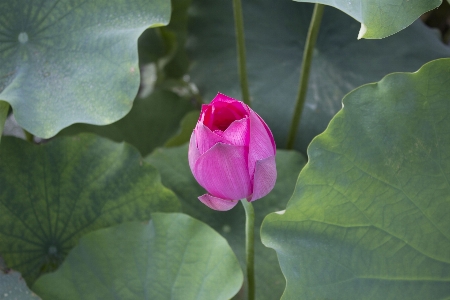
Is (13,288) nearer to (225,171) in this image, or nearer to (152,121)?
(225,171)

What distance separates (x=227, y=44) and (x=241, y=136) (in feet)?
2.42

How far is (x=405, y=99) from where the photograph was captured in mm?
647

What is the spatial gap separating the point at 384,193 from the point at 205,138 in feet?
0.85

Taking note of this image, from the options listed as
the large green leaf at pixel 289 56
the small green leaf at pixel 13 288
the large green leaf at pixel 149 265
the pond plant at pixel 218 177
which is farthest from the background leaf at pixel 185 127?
the small green leaf at pixel 13 288

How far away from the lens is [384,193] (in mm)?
641

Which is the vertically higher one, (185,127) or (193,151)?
(193,151)

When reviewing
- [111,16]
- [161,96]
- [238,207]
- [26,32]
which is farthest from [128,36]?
[161,96]

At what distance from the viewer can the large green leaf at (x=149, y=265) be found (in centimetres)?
74

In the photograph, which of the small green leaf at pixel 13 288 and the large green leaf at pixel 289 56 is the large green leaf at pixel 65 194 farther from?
the large green leaf at pixel 289 56

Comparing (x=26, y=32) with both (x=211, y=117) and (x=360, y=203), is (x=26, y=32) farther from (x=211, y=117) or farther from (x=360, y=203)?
(x=360, y=203)

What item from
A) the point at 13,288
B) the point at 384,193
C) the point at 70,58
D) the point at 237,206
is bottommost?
the point at 237,206

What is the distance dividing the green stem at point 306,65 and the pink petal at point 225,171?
0.43 m

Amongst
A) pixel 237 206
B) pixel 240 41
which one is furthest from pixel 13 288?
pixel 240 41

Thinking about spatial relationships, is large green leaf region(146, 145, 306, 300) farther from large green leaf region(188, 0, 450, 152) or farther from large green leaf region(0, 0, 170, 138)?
large green leaf region(0, 0, 170, 138)
